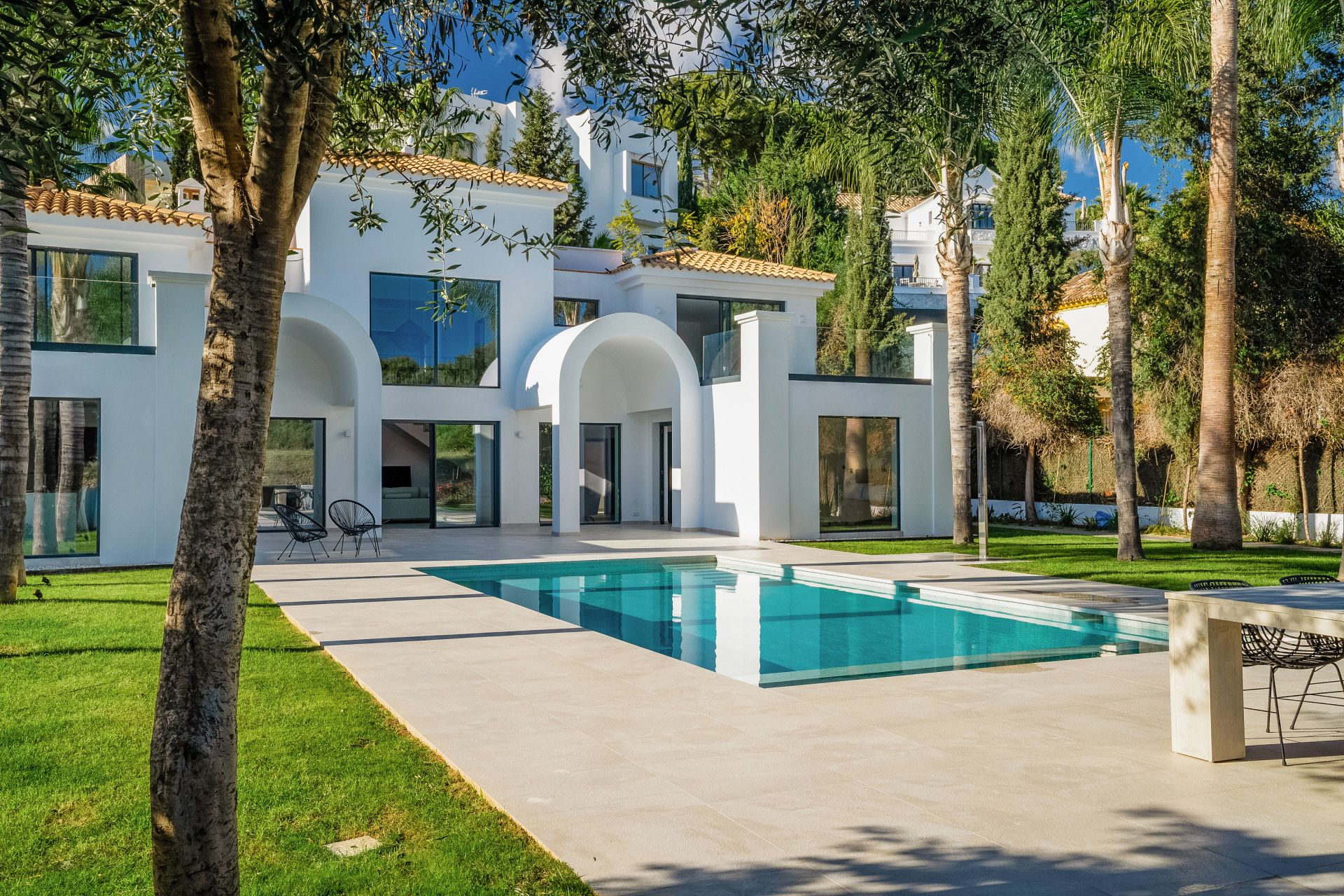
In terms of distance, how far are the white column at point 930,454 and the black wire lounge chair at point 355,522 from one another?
10596mm

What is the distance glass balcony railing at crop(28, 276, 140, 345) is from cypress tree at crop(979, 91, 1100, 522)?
1996 cm

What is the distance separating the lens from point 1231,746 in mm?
5645

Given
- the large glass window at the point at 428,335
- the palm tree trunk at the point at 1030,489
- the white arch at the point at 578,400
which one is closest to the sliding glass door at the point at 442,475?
the large glass window at the point at 428,335

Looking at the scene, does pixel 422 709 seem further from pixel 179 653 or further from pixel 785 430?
pixel 785 430

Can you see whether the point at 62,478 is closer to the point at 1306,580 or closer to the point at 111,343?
the point at 111,343

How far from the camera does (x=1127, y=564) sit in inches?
624

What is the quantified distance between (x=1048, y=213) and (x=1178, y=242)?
5566mm

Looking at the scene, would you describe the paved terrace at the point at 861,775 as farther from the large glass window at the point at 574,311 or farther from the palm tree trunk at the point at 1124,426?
the large glass window at the point at 574,311

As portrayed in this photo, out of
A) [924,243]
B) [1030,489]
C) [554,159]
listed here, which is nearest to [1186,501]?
[1030,489]

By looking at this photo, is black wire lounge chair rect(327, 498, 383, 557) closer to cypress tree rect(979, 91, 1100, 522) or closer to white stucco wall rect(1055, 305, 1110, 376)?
cypress tree rect(979, 91, 1100, 522)

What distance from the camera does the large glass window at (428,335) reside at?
22766mm

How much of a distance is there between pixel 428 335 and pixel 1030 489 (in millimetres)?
15505

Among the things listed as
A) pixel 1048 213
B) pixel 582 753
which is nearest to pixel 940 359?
pixel 1048 213

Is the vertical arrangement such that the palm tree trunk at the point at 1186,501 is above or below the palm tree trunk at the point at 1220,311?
below
